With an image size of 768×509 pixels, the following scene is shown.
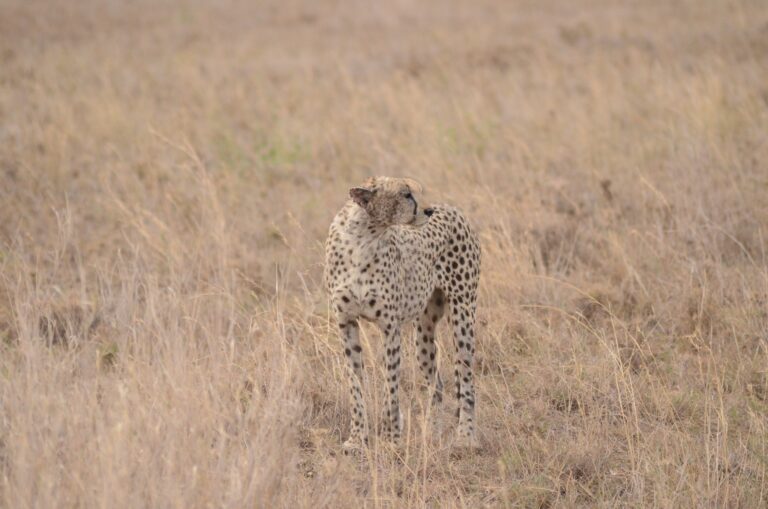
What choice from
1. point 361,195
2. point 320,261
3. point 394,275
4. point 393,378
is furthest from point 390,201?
point 320,261

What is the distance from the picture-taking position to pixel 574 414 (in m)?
4.73

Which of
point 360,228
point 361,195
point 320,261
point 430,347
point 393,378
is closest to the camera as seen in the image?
point 361,195

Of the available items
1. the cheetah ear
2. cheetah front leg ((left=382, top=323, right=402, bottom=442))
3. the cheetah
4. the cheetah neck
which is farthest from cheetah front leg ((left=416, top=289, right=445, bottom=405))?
the cheetah ear

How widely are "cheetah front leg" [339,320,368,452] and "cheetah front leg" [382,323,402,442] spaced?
109mm

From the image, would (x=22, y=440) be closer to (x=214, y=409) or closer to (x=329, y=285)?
(x=214, y=409)

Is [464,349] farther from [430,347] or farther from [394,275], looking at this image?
[394,275]

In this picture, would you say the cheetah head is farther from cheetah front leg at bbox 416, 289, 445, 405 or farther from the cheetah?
cheetah front leg at bbox 416, 289, 445, 405

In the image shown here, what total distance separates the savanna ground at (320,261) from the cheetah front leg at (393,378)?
0.11m

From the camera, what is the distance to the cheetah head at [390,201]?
4.03m

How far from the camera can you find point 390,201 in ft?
13.3

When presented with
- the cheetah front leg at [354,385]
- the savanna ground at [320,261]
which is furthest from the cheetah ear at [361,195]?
the savanna ground at [320,261]

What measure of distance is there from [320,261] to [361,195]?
2.03 meters

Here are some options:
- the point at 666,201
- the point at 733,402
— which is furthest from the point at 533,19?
the point at 733,402

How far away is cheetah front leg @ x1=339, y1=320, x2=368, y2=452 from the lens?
426 centimetres
